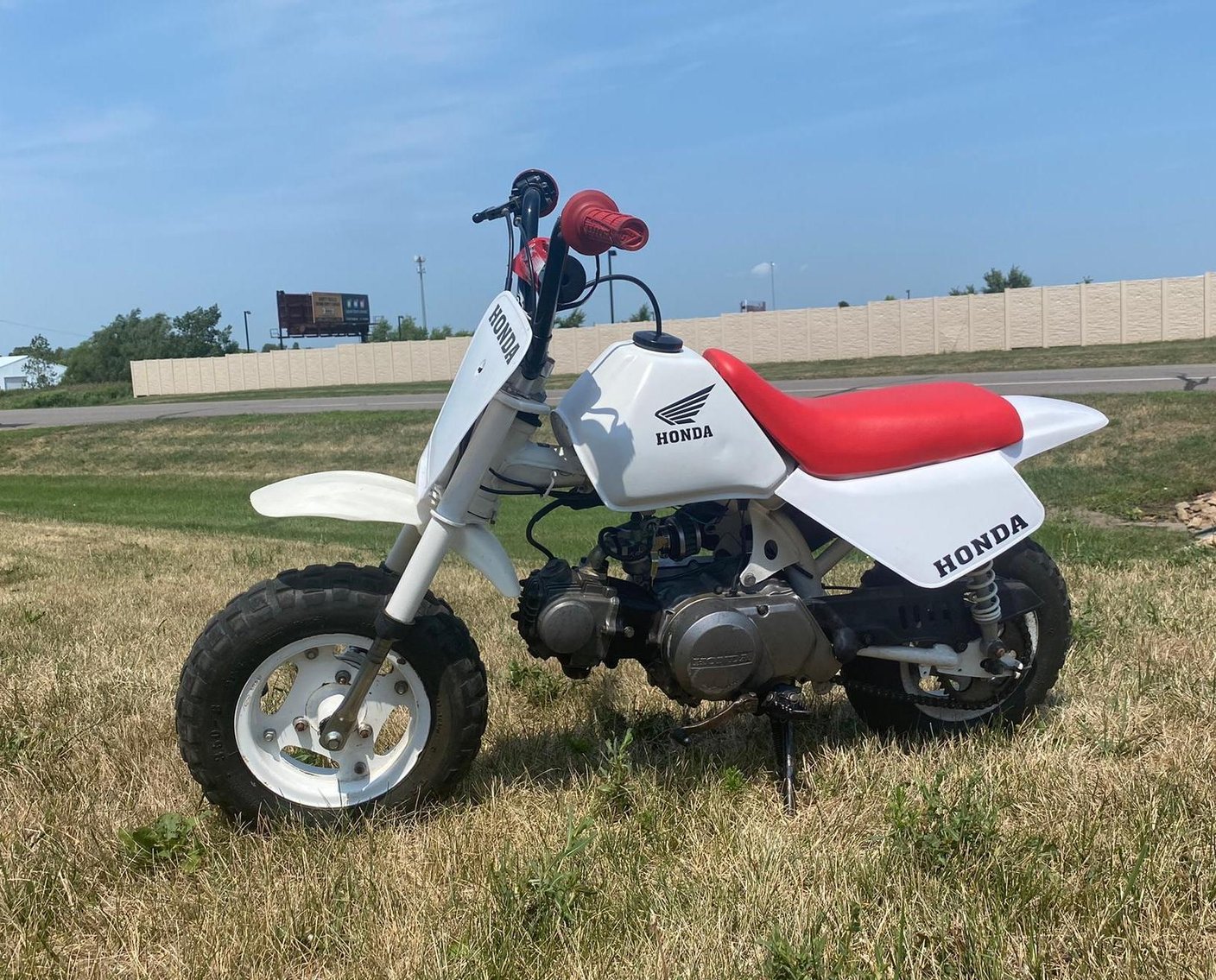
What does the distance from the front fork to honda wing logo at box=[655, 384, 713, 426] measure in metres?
0.45

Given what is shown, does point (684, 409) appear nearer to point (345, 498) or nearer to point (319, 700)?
point (345, 498)

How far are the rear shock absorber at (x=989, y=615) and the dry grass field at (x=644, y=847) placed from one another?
0.27 meters

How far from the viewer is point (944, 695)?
3.89m

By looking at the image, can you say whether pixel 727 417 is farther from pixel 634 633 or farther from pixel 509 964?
pixel 509 964

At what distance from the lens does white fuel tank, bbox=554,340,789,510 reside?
10.6 feet

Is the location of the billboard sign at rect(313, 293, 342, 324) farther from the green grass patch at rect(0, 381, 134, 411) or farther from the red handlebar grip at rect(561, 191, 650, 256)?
the red handlebar grip at rect(561, 191, 650, 256)

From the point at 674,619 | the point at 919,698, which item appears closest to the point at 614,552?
the point at 674,619

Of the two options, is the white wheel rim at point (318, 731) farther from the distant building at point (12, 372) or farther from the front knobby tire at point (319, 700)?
the distant building at point (12, 372)

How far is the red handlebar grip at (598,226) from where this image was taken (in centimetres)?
294

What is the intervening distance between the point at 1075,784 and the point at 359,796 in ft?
7.34

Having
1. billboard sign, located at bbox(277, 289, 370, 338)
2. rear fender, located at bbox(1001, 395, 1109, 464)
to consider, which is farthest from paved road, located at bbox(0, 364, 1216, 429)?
billboard sign, located at bbox(277, 289, 370, 338)

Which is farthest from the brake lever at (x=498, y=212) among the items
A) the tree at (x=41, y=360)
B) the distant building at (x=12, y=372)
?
the distant building at (x=12, y=372)

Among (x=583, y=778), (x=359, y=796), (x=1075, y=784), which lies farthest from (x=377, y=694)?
(x=1075, y=784)

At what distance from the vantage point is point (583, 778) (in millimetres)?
3688
